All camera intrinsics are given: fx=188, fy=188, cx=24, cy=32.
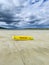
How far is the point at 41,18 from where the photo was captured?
11.5ft

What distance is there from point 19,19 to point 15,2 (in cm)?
34

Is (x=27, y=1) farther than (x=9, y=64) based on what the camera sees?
Yes

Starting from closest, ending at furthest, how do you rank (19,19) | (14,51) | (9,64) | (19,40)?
(9,64) → (14,51) → (19,40) → (19,19)

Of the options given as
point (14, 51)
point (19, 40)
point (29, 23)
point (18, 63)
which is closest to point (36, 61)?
point (18, 63)

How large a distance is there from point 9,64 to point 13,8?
7.45 ft

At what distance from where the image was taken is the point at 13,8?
11.3 feet

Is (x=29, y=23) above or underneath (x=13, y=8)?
underneath

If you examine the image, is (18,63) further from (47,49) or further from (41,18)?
(41,18)

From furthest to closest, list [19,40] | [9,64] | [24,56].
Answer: [19,40], [24,56], [9,64]

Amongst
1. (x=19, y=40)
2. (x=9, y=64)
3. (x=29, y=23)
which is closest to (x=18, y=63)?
(x=9, y=64)

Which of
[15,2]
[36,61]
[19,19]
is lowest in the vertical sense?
[36,61]

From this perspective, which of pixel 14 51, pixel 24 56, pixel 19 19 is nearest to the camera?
pixel 24 56

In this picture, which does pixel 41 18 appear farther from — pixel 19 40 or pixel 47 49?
pixel 47 49

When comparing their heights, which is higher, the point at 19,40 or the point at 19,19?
the point at 19,19
